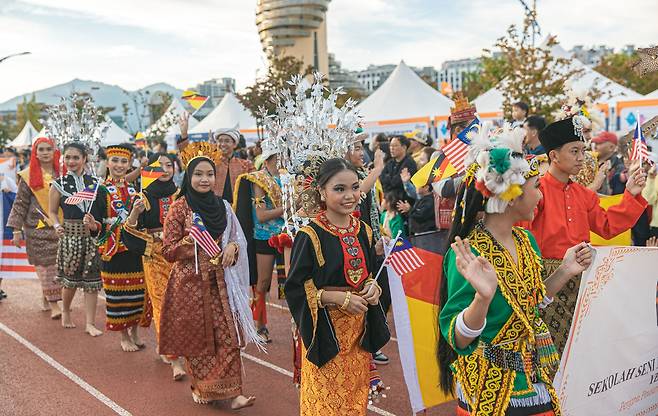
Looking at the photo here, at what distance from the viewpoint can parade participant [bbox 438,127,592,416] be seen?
2848mm

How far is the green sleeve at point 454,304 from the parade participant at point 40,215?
7148mm

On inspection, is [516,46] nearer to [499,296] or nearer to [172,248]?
[172,248]

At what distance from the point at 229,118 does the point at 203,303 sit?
69.1 ft

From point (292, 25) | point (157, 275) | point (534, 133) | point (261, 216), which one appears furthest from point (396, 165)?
point (292, 25)

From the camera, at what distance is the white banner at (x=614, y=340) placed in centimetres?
416

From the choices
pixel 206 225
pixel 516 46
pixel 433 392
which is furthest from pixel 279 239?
pixel 516 46

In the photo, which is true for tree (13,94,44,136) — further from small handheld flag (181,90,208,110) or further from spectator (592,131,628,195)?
spectator (592,131,628,195)

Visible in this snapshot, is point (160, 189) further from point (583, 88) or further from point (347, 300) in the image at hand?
point (583, 88)

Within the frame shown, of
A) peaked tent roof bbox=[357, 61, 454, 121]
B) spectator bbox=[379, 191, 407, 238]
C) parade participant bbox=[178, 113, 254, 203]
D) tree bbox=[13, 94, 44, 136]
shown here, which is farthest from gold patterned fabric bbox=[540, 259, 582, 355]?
tree bbox=[13, 94, 44, 136]

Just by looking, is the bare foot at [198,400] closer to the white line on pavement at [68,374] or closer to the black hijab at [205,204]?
the white line on pavement at [68,374]

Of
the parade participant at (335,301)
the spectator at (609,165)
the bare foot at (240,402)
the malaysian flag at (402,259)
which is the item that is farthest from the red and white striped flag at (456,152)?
the spectator at (609,165)

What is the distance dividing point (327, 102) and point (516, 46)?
969 cm

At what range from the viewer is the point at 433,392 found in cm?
468

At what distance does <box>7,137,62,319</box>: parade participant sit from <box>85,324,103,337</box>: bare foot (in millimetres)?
1098
